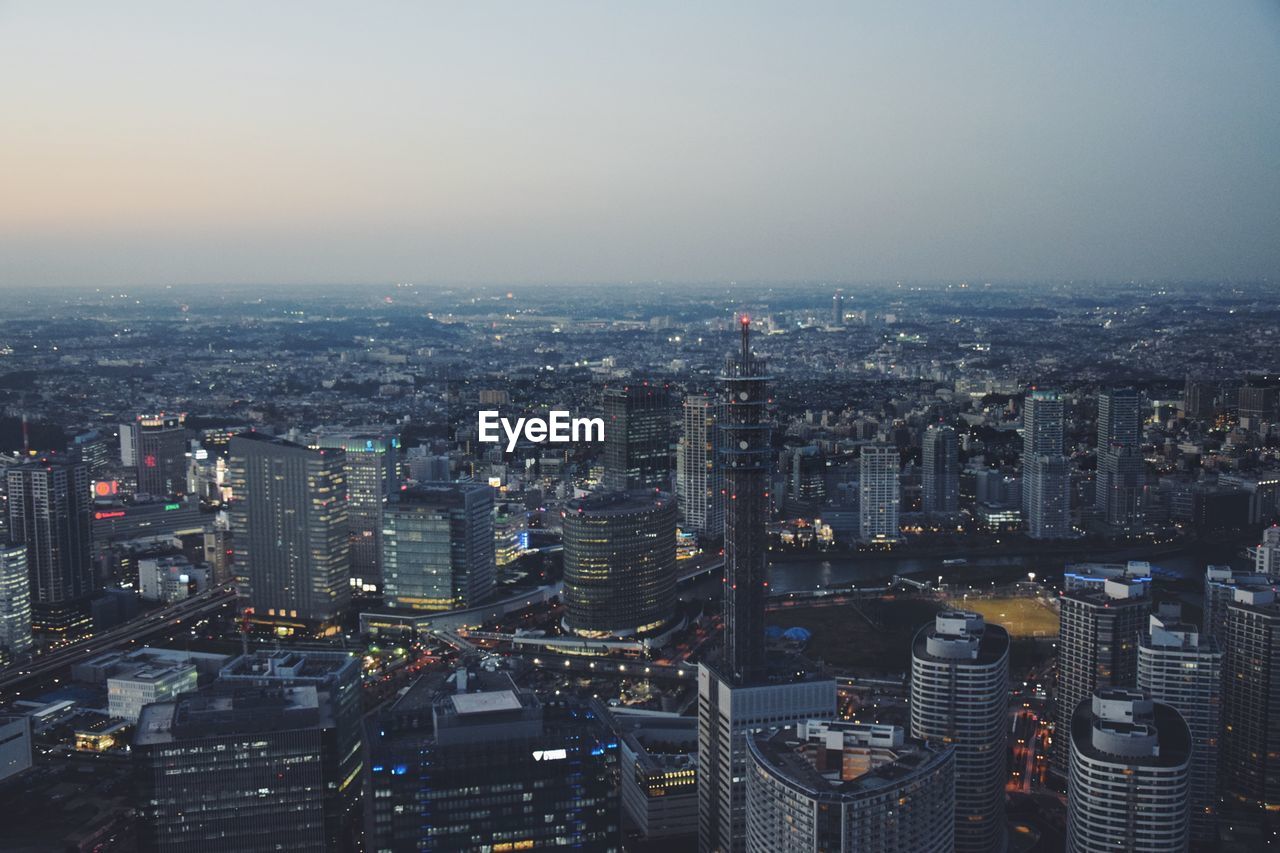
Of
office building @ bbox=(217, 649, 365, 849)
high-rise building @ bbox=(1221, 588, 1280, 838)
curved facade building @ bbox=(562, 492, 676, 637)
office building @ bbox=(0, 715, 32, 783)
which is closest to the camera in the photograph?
office building @ bbox=(217, 649, 365, 849)

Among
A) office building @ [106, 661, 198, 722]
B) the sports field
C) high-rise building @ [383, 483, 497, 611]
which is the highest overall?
high-rise building @ [383, 483, 497, 611]

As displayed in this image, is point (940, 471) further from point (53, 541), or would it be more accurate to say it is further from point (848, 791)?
point (848, 791)

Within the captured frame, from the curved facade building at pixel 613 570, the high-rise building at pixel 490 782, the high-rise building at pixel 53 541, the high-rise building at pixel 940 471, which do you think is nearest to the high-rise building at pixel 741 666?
the high-rise building at pixel 490 782

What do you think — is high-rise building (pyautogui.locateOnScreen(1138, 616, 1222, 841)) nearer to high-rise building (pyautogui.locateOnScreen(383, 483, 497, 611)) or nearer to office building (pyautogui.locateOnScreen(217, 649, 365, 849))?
office building (pyautogui.locateOnScreen(217, 649, 365, 849))

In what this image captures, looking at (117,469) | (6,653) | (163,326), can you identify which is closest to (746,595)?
(6,653)

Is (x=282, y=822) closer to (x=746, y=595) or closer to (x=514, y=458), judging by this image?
(x=746, y=595)

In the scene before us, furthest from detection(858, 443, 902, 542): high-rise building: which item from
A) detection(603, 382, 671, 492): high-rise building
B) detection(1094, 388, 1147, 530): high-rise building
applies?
detection(1094, 388, 1147, 530): high-rise building

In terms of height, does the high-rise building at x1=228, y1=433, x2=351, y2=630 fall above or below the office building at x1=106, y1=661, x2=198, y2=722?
above
